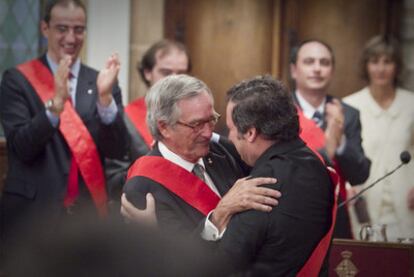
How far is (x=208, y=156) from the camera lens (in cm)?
308

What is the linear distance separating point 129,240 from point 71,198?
2899mm

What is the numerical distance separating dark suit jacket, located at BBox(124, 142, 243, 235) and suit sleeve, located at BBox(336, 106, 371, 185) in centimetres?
156

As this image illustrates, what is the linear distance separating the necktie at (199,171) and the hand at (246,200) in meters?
0.39

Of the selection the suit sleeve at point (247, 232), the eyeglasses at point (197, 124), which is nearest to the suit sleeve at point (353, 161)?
the eyeglasses at point (197, 124)

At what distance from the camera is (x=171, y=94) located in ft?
9.93

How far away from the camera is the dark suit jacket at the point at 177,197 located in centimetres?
275

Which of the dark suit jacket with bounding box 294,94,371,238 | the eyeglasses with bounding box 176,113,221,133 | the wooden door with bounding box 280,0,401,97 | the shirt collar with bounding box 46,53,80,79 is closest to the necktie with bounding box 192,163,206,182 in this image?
the eyeglasses with bounding box 176,113,221,133

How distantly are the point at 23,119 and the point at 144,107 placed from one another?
76cm

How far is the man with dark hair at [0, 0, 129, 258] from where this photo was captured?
399cm

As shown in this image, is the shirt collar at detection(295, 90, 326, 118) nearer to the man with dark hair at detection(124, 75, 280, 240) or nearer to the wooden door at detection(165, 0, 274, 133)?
the man with dark hair at detection(124, 75, 280, 240)

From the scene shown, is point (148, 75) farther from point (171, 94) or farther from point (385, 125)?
point (171, 94)

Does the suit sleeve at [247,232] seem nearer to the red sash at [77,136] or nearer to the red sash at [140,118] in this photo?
the red sash at [77,136]

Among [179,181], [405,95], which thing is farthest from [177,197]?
[405,95]

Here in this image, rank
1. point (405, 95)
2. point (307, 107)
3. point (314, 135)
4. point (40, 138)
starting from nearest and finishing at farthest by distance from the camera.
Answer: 1. point (40, 138)
2. point (314, 135)
3. point (307, 107)
4. point (405, 95)
